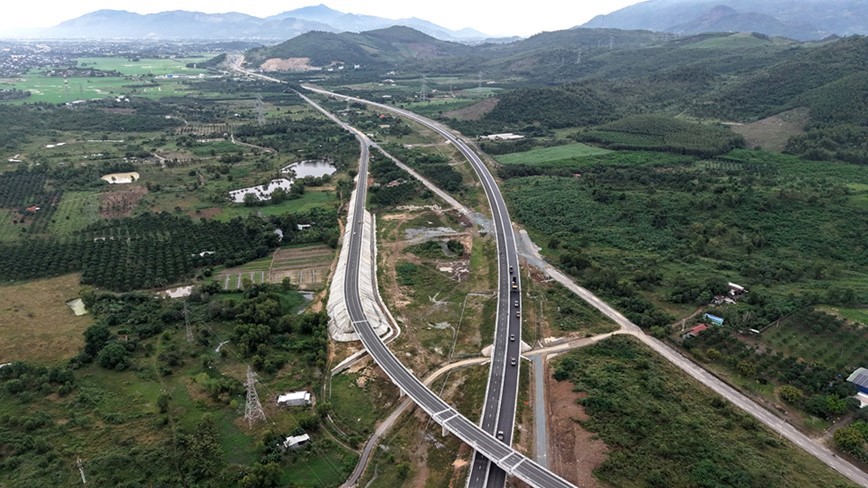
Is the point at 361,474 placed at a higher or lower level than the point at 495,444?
lower

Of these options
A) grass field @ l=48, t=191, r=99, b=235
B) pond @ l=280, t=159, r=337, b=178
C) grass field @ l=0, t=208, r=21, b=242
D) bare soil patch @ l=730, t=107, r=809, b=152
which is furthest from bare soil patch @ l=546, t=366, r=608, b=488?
bare soil patch @ l=730, t=107, r=809, b=152

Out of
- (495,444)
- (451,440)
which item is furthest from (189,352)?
(495,444)

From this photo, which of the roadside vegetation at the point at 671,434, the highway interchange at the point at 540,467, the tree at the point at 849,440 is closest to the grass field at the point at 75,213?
the highway interchange at the point at 540,467

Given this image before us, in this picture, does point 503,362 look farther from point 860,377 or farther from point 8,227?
point 8,227

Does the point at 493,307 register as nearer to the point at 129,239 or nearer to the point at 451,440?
the point at 451,440

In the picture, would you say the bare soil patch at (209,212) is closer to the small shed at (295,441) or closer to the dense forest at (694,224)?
the dense forest at (694,224)

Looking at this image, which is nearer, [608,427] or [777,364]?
[608,427]

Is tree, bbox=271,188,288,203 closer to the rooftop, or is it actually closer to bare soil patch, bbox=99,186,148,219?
bare soil patch, bbox=99,186,148,219
